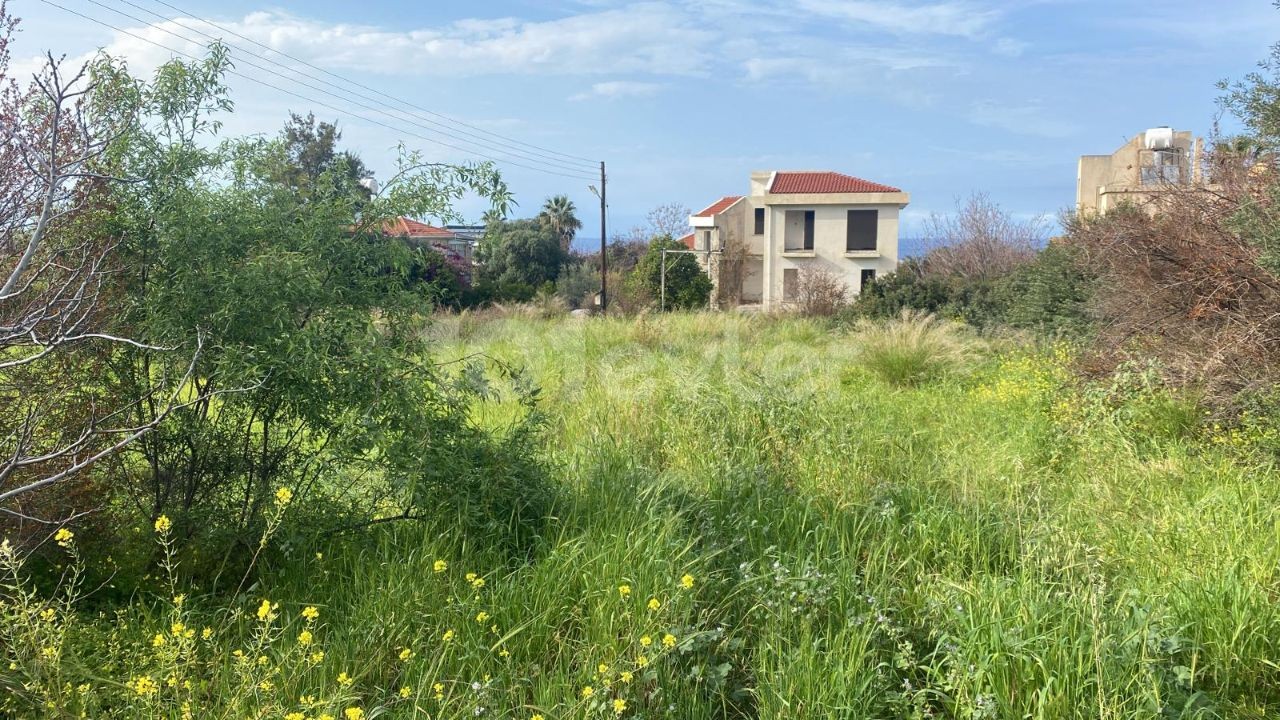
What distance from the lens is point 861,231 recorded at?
107 feet

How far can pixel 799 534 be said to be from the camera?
4383 millimetres

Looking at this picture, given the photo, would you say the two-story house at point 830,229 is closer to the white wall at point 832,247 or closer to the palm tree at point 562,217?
the white wall at point 832,247

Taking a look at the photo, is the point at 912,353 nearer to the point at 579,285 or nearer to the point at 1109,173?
the point at 1109,173

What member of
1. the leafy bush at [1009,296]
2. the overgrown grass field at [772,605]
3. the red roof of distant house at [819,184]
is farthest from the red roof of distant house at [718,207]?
the overgrown grass field at [772,605]

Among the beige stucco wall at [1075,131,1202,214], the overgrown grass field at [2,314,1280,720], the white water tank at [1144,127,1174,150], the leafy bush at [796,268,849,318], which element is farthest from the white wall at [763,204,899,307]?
the overgrown grass field at [2,314,1280,720]

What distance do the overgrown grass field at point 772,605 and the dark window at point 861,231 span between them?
2727 centimetres

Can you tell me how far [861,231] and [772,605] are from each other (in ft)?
100

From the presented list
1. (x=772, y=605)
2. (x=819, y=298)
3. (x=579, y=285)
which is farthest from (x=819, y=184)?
(x=772, y=605)

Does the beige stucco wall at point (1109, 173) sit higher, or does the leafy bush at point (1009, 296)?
the beige stucco wall at point (1109, 173)

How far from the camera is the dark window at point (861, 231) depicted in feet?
106

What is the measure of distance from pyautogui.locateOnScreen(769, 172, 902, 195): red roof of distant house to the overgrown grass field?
27702 millimetres

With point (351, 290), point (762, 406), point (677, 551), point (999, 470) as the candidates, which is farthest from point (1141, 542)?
point (351, 290)

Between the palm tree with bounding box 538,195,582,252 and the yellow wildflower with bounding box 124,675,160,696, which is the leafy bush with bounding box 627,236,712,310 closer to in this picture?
the palm tree with bounding box 538,195,582,252

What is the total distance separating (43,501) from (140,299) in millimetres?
928
